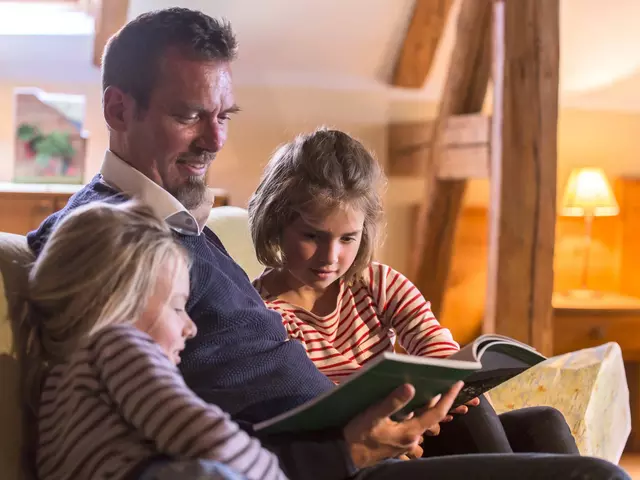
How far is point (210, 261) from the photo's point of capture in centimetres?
128

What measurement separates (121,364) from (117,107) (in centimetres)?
56

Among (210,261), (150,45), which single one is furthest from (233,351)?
(150,45)

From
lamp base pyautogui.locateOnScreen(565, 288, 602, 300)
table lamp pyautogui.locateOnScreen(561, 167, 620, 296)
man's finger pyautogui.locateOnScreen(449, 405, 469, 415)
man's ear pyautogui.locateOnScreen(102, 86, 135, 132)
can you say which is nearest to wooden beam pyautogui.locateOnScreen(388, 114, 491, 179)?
table lamp pyautogui.locateOnScreen(561, 167, 620, 296)

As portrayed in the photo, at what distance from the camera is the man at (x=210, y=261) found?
1.12m

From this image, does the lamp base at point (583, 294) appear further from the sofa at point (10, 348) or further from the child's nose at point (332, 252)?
the sofa at point (10, 348)

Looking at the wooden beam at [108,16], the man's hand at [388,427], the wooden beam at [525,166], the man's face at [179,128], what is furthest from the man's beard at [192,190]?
the wooden beam at [108,16]

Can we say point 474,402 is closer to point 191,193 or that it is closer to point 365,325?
point 365,325

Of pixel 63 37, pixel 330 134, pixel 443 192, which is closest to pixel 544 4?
pixel 443 192

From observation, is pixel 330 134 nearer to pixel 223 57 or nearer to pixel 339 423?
pixel 223 57

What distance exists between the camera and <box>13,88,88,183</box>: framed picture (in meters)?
3.34

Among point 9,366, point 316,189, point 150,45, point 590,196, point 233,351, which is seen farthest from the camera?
point 590,196

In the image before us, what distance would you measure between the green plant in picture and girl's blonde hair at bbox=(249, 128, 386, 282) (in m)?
2.02

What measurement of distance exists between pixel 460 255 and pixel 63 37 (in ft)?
6.33

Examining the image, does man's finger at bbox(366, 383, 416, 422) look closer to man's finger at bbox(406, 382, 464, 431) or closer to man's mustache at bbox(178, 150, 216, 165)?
man's finger at bbox(406, 382, 464, 431)
